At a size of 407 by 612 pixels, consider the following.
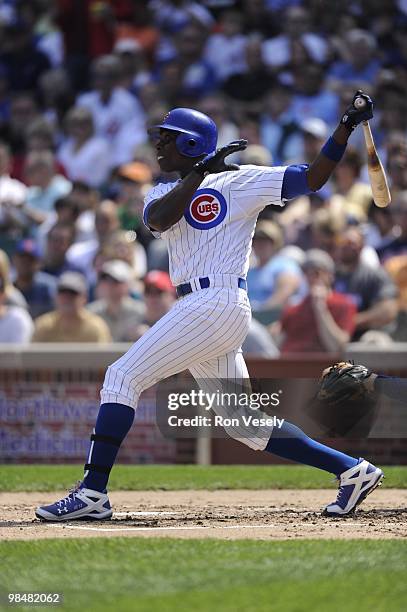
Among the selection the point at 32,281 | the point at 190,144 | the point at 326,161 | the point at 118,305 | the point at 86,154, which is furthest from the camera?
the point at 86,154

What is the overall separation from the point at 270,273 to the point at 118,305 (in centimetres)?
136

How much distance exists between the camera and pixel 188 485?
791cm

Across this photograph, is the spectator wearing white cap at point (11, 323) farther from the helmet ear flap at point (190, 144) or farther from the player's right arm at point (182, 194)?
the player's right arm at point (182, 194)

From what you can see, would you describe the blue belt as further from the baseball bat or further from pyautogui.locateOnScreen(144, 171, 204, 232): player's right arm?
the baseball bat

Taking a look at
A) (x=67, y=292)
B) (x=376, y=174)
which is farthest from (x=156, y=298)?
(x=376, y=174)

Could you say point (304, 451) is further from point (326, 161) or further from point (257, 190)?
point (326, 161)

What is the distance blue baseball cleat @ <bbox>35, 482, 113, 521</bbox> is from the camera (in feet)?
19.1

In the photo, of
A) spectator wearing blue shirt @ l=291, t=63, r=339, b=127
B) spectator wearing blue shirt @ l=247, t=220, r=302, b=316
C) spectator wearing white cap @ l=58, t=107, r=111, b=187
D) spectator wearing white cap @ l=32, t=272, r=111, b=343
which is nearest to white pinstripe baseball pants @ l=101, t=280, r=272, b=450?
spectator wearing white cap @ l=32, t=272, r=111, b=343

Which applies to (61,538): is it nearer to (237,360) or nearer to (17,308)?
(237,360)

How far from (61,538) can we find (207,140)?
6.53 ft

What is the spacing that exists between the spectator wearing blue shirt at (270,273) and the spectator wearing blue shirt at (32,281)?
1849mm

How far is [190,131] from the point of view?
19.4 feet

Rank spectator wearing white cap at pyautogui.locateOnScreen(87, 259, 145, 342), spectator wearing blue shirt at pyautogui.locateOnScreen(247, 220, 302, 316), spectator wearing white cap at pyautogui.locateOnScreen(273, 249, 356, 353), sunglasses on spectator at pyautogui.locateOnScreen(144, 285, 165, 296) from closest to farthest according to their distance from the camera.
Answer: spectator wearing white cap at pyautogui.locateOnScreen(273, 249, 356, 353) < sunglasses on spectator at pyautogui.locateOnScreen(144, 285, 165, 296) < spectator wearing white cap at pyautogui.locateOnScreen(87, 259, 145, 342) < spectator wearing blue shirt at pyautogui.locateOnScreen(247, 220, 302, 316)

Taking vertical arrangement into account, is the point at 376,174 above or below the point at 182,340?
above
